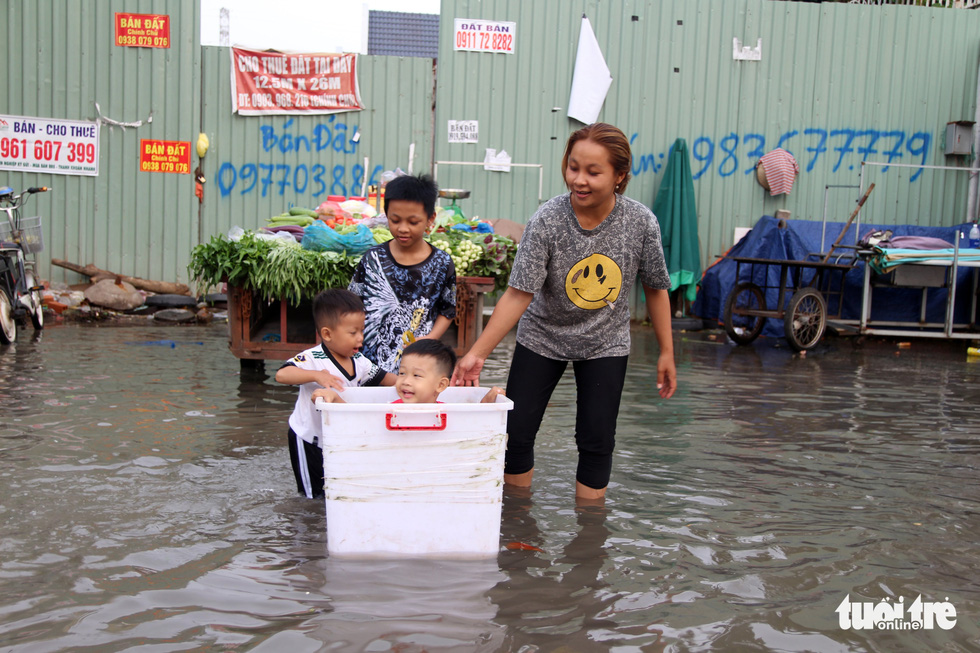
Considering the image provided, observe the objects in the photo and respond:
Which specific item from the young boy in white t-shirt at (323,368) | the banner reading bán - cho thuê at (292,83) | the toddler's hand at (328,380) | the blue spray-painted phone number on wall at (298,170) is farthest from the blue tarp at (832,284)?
the toddler's hand at (328,380)

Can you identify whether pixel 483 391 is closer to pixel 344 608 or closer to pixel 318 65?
pixel 344 608

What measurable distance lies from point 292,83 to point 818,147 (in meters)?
7.17

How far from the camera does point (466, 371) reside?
124 inches

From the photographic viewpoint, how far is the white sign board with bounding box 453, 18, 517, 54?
11.1 metres

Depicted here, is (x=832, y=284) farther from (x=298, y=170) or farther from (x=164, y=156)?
(x=164, y=156)

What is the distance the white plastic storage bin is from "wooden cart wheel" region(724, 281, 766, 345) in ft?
24.6

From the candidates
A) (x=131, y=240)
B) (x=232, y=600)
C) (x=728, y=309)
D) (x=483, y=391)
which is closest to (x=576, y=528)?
(x=483, y=391)

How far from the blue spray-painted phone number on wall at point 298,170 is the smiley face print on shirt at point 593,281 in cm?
810

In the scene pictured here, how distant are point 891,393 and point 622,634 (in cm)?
525

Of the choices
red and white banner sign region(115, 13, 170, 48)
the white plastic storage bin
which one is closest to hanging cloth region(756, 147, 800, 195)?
red and white banner sign region(115, 13, 170, 48)

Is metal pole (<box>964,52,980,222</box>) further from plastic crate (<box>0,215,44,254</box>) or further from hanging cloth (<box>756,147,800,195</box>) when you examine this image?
plastic crate (<box>0,215,44,254</box>)

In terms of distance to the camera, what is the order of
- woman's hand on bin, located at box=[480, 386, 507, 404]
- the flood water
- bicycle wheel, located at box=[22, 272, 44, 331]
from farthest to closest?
bicycle wheel, located at box=[22, 272, 44, 331]
woman's hand on bin, located at box=[480, 386, 507, 404]
the flood water

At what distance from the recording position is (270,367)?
7320mm

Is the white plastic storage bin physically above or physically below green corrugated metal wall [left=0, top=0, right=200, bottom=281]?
below
